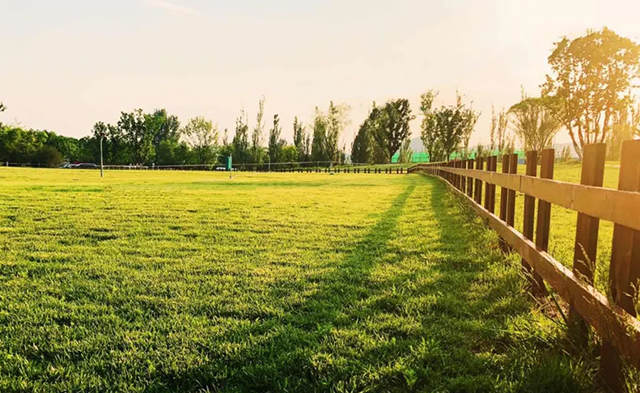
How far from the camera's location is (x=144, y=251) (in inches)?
185

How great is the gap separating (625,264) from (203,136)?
82673mm

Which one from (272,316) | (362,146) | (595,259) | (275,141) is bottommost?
(272,316)

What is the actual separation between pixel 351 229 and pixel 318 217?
128 cm

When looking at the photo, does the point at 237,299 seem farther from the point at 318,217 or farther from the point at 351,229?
the point at 318,217

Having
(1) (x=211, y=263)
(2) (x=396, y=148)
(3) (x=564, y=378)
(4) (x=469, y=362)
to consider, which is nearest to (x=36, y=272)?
(1) (x=211, y=263)

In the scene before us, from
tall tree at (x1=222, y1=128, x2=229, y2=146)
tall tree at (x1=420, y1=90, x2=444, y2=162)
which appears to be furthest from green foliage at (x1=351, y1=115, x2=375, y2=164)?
tall tree at (x1=222, y1=128, x2=229, y2=146)

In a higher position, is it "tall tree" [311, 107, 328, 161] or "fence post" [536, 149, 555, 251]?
"tall tree" [311, 107, 328, 161]

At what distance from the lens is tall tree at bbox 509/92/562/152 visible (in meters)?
38.1

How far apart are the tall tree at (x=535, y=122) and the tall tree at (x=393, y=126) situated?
28.9 meters

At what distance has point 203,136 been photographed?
263 ft

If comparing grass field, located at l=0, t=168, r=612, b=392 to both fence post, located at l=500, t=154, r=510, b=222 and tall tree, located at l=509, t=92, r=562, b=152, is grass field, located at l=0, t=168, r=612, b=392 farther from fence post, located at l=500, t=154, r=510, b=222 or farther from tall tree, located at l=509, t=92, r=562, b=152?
tall tree, located at l=509, t=92, r=562, b=152

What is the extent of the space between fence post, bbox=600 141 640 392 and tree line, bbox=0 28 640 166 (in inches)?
1326

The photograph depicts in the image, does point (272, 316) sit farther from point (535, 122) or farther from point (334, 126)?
point (334, 126)

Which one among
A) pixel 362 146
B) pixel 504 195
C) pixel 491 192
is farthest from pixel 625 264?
pixel 362 146
